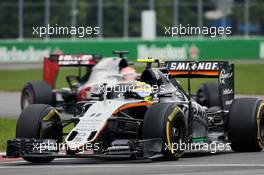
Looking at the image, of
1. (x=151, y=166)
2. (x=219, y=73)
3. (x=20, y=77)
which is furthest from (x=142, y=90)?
(x=20, y=77)

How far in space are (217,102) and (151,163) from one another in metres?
9.24

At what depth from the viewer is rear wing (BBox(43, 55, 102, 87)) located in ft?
84.1

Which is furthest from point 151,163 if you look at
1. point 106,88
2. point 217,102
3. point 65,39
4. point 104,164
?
point 65,39

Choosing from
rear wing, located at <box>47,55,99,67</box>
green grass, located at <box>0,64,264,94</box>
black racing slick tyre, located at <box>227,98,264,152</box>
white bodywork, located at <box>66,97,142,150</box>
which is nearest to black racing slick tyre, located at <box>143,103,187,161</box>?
white bodywork, located at <box>66,97,142,150</box>

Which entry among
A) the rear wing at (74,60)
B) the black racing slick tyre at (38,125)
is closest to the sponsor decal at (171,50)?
the rear wing at (74,60)

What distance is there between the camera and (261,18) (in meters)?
60.5

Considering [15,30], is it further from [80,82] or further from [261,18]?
[80,82]

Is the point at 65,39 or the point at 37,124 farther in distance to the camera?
the point at 65,39

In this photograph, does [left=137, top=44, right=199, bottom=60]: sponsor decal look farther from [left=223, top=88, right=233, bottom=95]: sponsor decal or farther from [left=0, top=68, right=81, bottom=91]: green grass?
[left=223, top=88, right=233, bottom=95]: sponsor decal

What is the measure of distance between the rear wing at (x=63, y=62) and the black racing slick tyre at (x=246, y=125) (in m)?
10.0

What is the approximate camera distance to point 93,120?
14.4m

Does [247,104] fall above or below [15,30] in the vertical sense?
below

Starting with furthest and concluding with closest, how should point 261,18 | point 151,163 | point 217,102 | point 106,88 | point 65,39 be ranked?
point 261,18 → point 65,39 → point 217,102 → point 106,88 → point 151,163

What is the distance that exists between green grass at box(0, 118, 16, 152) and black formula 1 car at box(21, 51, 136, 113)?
1.66 m
